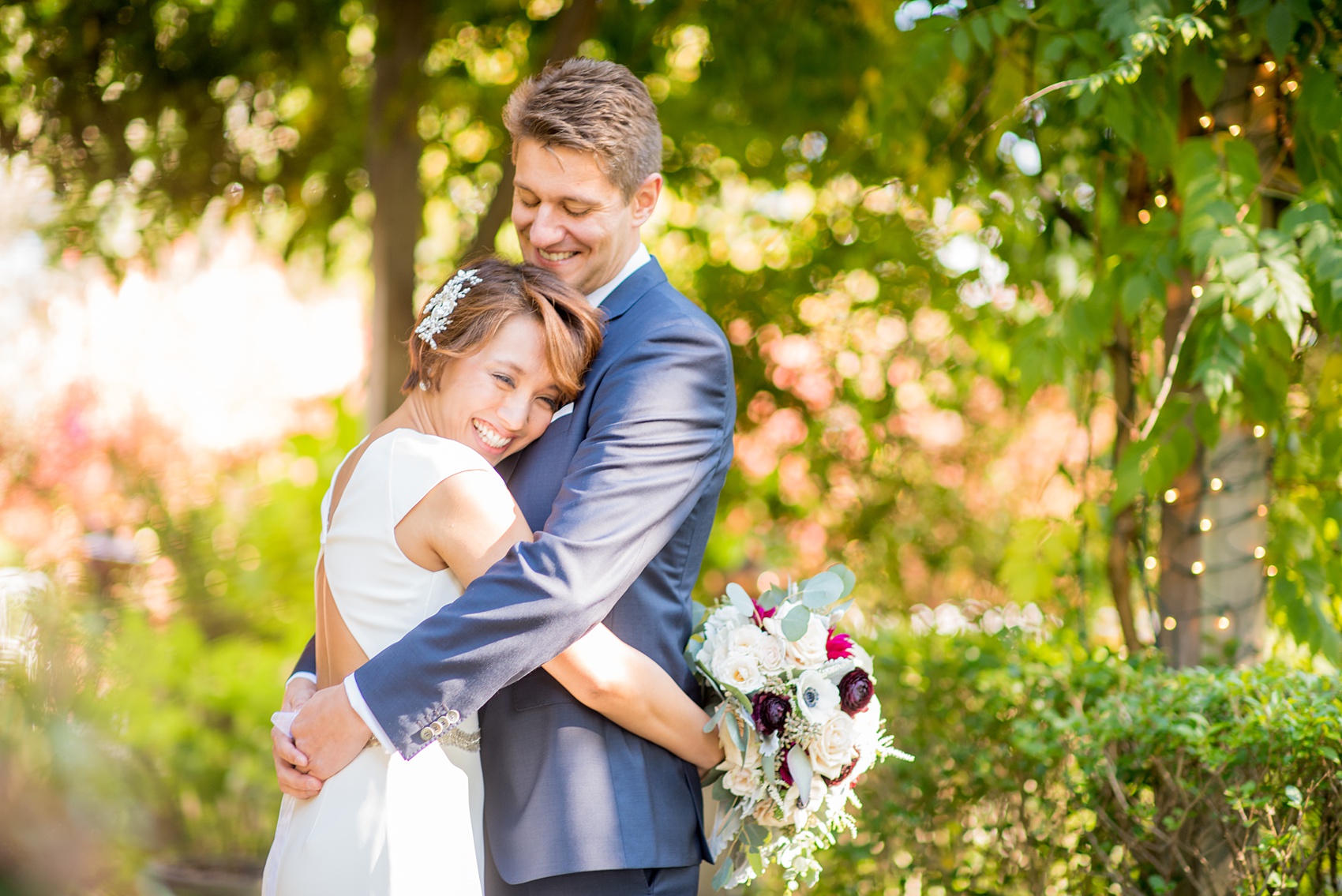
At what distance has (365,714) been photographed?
155cm

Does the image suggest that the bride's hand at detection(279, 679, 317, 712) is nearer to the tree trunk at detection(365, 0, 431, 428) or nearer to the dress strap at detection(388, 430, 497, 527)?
the dress strap at detection(388, 430, 497, 527)

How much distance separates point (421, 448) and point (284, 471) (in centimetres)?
604

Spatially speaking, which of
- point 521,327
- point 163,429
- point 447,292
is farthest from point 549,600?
point 163,429

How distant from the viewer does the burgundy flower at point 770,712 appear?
5.96 ft

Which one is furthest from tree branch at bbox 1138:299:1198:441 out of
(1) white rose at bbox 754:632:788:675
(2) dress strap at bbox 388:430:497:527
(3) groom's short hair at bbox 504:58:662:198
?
(2) dress strap at bbox 388:430:497:527

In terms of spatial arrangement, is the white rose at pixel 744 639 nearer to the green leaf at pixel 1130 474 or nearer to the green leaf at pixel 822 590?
the green leaf at pixel 822 590

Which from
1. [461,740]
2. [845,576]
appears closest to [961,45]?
[845,576]

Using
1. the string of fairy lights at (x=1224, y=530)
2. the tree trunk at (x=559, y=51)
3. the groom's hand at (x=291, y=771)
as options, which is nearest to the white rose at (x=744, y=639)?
the groom's hand at (x=291, y=771)

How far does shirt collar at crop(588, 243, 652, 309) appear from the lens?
2.01 metres

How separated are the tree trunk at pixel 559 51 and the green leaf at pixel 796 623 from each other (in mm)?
2296

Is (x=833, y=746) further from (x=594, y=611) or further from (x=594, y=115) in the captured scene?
(x=594, y=115)

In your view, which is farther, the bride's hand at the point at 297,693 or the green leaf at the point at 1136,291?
the green leaf at the point at 1136,291

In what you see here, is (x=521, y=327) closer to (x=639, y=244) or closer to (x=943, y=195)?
(x=639, y=244)

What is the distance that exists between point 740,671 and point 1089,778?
128 centimetres
